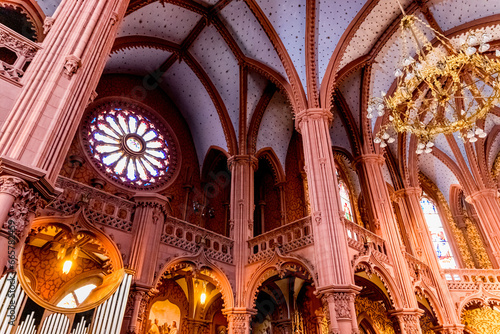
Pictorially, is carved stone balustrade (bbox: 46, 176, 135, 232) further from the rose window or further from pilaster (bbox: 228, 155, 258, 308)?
pilaster (bbox: 228, 155, 258, 308)

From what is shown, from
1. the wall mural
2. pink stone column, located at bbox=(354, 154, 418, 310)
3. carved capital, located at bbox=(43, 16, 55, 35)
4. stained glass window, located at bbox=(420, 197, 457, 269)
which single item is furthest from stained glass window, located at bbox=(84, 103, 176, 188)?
stained glass window, located at bbox=(420, 197, 457, 269)

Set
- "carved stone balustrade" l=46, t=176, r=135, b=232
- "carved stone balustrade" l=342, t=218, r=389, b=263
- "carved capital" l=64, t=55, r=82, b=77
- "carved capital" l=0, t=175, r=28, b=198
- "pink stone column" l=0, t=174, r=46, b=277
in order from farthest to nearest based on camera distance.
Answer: "carved stone balustrade" l=342, t=218, r=389, b=263
"carved stone balustrade" l=46, t=176, r=135, b=232
"carved capital" l=64, t=55, r=82, b=77
"carved capital" l=0, t=175, r=28, b=198
"pink stone column" l=0, t=174, r=46, b=277

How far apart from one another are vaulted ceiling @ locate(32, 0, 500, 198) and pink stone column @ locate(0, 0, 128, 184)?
4950mm

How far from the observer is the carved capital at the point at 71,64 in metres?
5.96

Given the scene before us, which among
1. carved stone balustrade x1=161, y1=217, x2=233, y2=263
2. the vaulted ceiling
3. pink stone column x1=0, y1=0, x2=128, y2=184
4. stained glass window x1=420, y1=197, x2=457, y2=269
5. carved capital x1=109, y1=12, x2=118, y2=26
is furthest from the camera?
stained glass window x1=420, y1=197, x2=457, y2=269

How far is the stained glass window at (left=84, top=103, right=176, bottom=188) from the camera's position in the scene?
1376 cm

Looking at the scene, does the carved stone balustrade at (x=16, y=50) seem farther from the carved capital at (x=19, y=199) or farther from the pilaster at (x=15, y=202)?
the carved capital at (x=19, y=199)

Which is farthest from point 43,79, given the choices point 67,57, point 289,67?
point 289,67

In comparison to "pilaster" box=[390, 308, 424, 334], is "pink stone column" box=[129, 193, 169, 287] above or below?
above

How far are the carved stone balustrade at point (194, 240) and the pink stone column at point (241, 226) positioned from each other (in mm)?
387

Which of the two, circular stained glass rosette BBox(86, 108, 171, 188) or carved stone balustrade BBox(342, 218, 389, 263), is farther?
circular stained glass rosette BBox(86, 108, 171, 188)

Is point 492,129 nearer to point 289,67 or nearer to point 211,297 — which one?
point 289,67

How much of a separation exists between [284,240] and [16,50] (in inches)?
340

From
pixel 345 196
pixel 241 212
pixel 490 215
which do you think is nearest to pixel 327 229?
pixel 241 212
